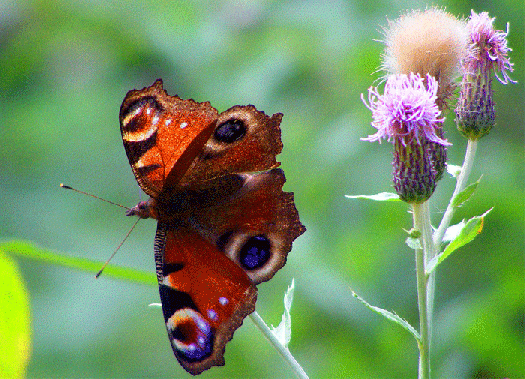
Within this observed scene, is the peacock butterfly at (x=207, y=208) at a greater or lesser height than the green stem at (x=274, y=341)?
greater

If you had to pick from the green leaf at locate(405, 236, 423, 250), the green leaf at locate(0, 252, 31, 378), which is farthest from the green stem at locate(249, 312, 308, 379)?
the green leaf at locate(0, 252, 31, 378)

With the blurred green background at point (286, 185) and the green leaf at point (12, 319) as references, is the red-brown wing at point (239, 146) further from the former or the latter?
the blurred green background at point (286, 185)

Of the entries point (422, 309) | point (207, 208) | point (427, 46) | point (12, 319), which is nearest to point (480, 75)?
point (427, 46)

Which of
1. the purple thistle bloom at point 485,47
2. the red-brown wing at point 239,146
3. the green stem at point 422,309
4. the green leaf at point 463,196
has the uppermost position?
the red-brown wing at point 239,146

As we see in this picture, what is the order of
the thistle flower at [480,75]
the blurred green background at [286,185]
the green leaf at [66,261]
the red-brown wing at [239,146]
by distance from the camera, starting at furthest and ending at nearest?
the blurred green background at [286,185]
the thistle flower at [480,75]
the red-brown wing at [239,146]
the green leaf at [66,261]

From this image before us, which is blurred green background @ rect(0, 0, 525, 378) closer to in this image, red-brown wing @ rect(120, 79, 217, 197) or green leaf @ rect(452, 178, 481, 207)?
green leaf @ rect(452, 178, 481, 207)

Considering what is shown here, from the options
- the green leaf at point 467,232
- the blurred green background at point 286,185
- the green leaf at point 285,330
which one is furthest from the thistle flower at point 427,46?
the blurred green background at point 286,185
